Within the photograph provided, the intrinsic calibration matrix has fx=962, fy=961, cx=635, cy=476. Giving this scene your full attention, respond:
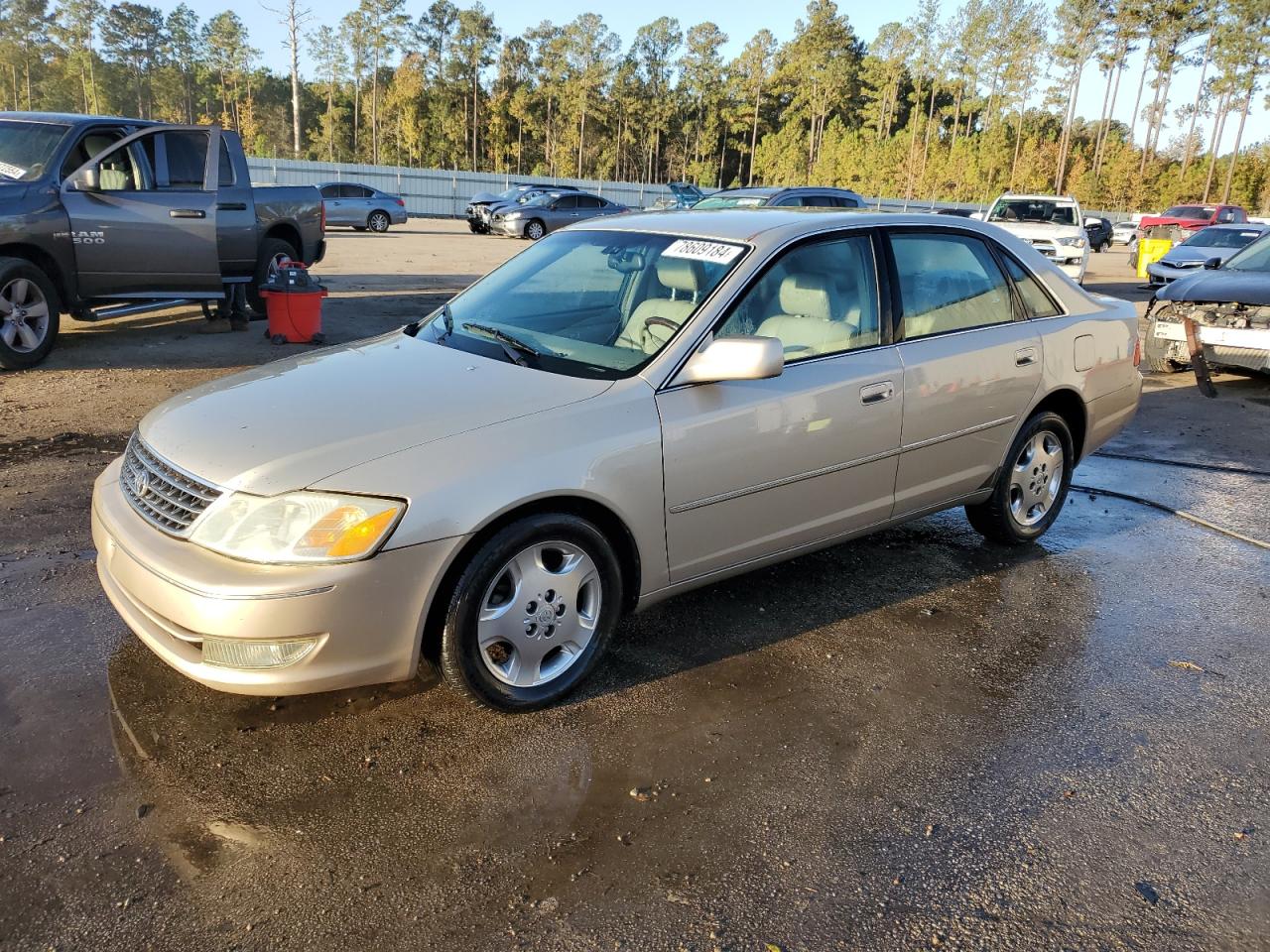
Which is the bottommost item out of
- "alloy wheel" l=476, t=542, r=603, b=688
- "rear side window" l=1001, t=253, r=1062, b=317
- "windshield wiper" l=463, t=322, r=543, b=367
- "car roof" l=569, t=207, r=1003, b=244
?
"alloy wheel" l=476, t=542, r=603, b=688

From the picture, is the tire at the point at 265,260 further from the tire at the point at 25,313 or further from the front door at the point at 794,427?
the front door at the point at 794,427

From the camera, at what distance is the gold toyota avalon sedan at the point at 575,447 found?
9.23 ft

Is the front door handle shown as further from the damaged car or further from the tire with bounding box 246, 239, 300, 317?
the tire with bounding box 246, 239, 300, 317

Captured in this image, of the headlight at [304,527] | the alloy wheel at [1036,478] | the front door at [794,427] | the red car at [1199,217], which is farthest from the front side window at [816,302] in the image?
the red car at [1199,217]

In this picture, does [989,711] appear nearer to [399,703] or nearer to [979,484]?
[979,484]

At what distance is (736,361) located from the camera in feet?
10.8

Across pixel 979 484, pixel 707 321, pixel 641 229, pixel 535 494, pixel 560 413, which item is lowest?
pixel 979 484

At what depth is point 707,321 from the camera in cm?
355

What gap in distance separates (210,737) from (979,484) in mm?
3502

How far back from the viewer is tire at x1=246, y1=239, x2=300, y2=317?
10.4 m

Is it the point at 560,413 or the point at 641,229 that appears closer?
the point at 560,413

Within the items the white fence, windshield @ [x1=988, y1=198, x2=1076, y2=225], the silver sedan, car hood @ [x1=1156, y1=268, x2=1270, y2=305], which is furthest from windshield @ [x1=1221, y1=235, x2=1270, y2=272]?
the white fence

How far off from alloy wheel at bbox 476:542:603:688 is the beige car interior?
87cm

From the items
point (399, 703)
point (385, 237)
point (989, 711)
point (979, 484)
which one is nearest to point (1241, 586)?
point (979, 484)
